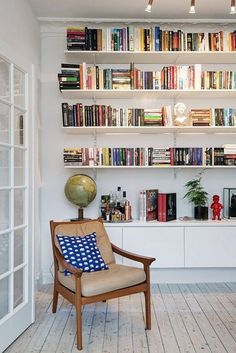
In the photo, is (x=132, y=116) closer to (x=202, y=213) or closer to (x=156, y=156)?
(x=156, y=156)

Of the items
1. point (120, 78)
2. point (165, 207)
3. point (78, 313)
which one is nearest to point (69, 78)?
point (120, 78)

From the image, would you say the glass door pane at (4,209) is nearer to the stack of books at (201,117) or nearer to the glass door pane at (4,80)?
the glass door pane at (4,80)

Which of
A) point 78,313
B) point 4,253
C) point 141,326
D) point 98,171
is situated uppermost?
point 98,171

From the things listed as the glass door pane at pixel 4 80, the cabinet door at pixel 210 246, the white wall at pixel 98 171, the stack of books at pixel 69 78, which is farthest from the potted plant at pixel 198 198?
the glass door pane at pixel 4 80

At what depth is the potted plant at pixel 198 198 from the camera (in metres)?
3.83

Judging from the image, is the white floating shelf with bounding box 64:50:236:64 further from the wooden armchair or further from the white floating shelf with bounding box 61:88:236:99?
the wooden armchair

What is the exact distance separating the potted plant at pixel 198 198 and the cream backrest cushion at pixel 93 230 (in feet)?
3.84

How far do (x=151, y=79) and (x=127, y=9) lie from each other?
757mm

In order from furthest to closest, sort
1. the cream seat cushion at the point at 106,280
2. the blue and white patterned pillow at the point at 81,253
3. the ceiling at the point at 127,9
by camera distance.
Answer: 1. the ceiling at the point at 127,9
2. the blue and white patterned pillow at the point at 81,253
3. the cream seat cushion at the point at 106,280

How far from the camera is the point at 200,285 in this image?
3770mm

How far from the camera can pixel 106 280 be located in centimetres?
263

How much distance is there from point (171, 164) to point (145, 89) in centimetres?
85

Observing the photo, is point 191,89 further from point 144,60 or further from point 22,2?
point 22,2

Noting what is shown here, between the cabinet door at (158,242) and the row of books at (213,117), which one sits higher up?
the row of books at (213,117)
